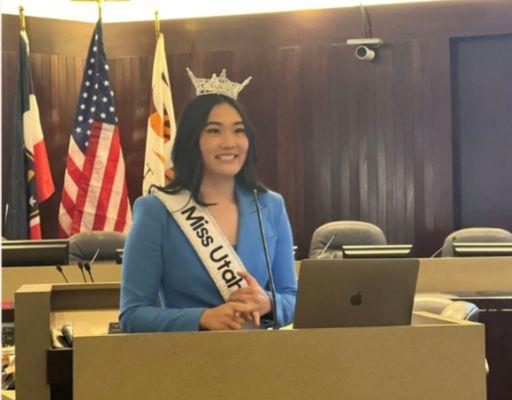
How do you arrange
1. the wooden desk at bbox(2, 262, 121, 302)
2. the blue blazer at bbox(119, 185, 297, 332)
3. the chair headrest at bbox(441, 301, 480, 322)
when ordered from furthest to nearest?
the wooden desk at bbox(2, 262, 121, 302) → the chair headrest at bbox(441, 301, 480, 322) → the blue blazer at bbox(119, 185, 297, 332)

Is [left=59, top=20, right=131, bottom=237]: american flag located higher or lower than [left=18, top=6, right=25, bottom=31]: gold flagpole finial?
lower

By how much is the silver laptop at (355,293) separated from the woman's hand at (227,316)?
0.15m

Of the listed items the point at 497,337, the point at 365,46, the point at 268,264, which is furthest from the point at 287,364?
the point at 365,46

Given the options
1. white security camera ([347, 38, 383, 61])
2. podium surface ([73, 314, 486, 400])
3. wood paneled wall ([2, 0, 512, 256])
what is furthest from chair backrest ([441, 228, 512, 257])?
podium surface ([73, 314, 486, 400])

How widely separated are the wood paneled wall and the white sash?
22.0ft

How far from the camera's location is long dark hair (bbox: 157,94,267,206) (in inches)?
79.4

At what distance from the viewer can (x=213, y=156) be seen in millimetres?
1999

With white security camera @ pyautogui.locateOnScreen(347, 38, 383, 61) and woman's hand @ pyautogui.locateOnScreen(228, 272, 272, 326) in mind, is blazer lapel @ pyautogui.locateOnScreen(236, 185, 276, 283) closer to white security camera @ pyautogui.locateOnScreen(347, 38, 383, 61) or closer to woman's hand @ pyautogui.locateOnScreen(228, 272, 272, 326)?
woman's hand @ pyautogui.locateOnScreen(228, 272, 272, 326)

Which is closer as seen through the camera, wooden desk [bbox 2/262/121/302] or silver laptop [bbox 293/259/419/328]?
silver laptop [bbox 293/259/419/328]

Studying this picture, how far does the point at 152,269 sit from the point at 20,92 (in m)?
6.51

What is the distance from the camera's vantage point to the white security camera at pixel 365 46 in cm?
831

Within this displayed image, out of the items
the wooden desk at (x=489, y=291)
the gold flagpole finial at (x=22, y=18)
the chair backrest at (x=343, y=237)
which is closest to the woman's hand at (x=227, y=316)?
the wooden desk at (x=489, y=291)

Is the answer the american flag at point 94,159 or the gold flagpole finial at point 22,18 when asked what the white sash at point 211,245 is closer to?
the american flag at point 94,159

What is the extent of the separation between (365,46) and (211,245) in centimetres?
670
